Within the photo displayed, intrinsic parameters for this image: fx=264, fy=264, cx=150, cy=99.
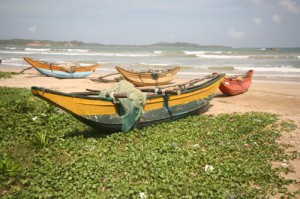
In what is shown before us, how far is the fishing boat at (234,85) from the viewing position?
14038mm

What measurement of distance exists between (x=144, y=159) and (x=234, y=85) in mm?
9781

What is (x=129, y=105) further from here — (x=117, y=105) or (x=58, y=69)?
Answer: (x=58, y=69)

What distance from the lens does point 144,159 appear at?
6.23 metres

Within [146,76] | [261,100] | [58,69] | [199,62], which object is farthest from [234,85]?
[199,62]

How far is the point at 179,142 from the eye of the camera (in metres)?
7.47

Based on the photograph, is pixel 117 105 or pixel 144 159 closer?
pixel 144 159

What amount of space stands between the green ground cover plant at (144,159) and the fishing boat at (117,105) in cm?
35

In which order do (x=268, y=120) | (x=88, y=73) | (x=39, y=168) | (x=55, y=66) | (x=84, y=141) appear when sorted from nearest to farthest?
1. (x=39, y=168)
2. (x=84, y=141)
3. (x=268, y=120)
4. (x=55, y=66)
5. (x=88, y=73)

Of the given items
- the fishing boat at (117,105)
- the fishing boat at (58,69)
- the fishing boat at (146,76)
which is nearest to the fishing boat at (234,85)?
the fishing boat at (117,105)

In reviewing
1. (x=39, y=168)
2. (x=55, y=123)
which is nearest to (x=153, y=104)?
(x=55, y=123)

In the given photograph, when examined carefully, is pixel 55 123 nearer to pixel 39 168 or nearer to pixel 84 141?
pixel 84 141

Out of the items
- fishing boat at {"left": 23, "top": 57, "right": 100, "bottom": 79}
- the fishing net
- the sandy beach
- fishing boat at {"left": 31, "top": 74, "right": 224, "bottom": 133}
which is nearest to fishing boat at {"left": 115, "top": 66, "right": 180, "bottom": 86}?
the sandy beach

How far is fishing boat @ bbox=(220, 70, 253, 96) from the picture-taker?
1404 cm

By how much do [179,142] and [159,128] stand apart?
1.27 meters
